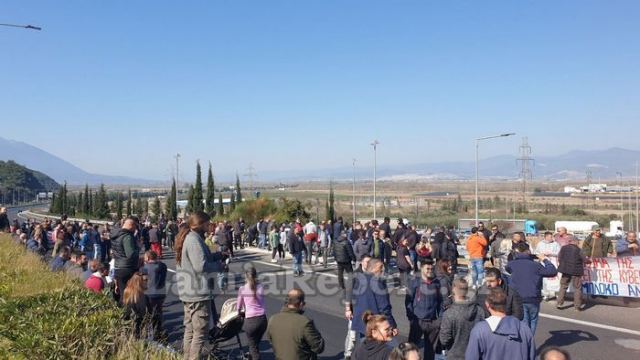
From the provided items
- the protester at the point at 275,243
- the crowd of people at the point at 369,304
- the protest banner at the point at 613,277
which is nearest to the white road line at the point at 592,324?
the crowd of people at the point at 369,304

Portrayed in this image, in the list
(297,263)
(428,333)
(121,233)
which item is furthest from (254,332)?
(297,263)

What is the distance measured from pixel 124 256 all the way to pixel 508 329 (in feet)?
21.1

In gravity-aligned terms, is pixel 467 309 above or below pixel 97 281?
above

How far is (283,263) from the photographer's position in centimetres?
2028

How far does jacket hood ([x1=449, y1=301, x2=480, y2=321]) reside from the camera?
19.7ft

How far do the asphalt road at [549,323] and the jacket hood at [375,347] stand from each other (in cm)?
312

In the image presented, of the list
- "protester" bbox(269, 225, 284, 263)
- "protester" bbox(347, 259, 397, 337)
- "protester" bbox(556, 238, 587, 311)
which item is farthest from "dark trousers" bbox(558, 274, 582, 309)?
"protester" bbox(269, 225, 284, 263)

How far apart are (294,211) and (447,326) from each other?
86.5 feet

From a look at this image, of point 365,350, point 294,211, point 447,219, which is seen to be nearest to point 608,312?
point 365,350

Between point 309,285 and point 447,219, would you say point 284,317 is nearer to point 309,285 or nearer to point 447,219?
point 309,285

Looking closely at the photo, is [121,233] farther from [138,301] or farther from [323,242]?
[323,242]

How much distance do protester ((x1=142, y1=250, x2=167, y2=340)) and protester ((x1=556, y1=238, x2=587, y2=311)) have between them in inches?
319

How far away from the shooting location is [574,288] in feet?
39.3

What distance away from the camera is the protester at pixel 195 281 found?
6242 mm
